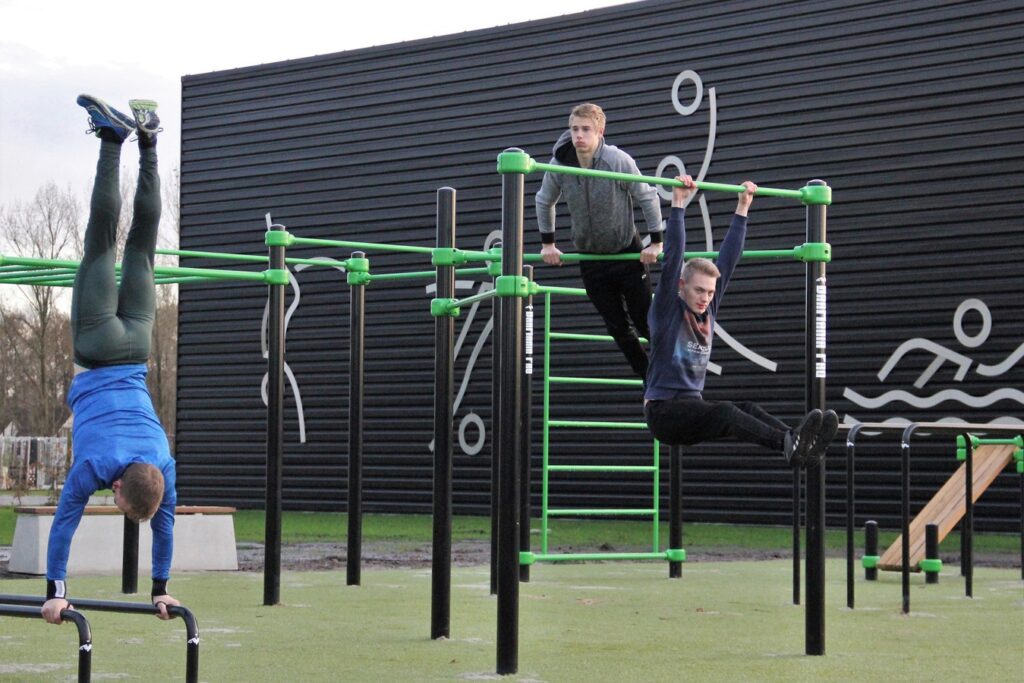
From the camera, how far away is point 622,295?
672 cm

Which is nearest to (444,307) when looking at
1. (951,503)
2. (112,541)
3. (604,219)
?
(604,219)

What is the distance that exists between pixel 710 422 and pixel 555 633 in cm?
184

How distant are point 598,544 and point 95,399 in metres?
8.49

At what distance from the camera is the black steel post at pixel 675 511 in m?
10.1

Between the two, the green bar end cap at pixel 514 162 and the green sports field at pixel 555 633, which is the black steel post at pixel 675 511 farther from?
the green bar end cap at pixel 514 162

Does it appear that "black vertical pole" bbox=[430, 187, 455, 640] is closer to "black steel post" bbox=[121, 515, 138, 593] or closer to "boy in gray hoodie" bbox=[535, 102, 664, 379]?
"boy in gray hoodie" bbox=[535, 102, 664, 379]

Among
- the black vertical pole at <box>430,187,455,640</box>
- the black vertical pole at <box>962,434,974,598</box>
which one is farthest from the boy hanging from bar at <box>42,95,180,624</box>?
the black vertical pole at <box>962,434,974,598</box>

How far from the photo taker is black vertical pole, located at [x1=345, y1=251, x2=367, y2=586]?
915cm

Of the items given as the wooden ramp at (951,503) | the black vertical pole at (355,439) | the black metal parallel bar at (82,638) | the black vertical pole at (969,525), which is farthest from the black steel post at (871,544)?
the black metal parallel bar at (82,638)

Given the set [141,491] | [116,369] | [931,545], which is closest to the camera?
[141,491]

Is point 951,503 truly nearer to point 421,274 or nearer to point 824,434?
point 421,274

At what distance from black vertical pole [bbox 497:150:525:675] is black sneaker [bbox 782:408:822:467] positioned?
1.10m

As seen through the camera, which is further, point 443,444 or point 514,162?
point 443,444

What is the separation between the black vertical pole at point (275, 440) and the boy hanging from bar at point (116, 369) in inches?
104
